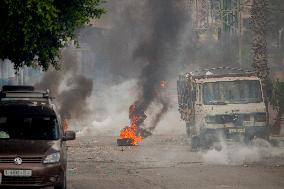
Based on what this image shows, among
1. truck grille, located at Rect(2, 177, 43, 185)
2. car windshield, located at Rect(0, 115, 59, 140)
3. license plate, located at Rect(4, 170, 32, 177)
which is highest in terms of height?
car windshield, located at Rect(0, 115, 59, 140)

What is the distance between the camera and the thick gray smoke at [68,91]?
51062 millimetres

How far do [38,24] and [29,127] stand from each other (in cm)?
265

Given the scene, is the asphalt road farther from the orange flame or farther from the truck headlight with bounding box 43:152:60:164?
the truck headlight with bounding box 43:152:60:164

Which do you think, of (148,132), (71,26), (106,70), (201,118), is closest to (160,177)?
(71,26)

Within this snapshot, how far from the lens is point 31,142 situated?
14414mm

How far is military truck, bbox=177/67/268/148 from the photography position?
2717 cm

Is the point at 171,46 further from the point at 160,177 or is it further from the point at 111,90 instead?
the point at 160,177

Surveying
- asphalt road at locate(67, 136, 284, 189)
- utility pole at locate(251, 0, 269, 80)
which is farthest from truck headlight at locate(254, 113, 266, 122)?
utility pole at locate(251, 0, 269, 80)

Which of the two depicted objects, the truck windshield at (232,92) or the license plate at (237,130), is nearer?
the license plate at (237,130)

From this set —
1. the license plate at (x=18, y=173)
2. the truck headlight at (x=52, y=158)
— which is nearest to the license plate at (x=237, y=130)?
the truck headlight at (x=52, y=158)

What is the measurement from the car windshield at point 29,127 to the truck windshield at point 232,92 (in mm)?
12951

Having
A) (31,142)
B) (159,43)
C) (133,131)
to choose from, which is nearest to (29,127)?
(31,142)

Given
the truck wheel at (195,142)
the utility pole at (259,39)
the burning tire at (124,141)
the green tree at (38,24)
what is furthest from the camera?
the utility pole at (259,39)

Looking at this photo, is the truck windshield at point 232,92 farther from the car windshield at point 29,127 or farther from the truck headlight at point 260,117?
the car windshield at point 29,127
